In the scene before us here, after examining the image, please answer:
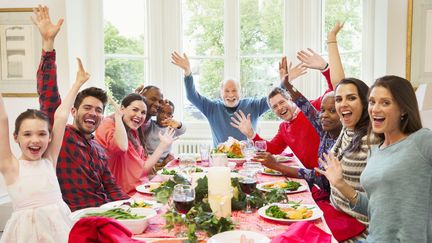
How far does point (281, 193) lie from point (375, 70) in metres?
2.15

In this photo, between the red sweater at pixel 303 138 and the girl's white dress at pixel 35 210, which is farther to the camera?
the red sweater at pixel 303 138

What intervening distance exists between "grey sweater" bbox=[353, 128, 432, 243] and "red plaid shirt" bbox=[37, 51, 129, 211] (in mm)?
1471

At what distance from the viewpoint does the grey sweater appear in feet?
5.32

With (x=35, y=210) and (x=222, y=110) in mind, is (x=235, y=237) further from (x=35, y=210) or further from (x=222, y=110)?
(x=222, y=110)

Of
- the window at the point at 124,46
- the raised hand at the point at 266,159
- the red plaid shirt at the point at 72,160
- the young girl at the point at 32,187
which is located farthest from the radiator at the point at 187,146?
the young girl at the point at 32,187

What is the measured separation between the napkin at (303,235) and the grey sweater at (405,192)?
418 mm

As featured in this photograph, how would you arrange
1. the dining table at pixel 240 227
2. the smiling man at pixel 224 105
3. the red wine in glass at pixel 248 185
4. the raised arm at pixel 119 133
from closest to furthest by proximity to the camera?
the dining table at pixel 240 227 → the red wine in glass at pixel 248 185 → the raised arm at pixel 119 133 → the smiling man at pixel 224 105

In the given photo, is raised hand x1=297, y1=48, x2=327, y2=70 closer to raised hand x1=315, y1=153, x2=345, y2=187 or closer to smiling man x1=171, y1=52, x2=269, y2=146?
smiling man x1=171, y1=52, x2=269, y2=146

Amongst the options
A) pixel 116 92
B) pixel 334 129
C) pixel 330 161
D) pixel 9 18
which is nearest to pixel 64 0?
pixel 9 18

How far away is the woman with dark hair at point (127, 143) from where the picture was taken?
271 cm

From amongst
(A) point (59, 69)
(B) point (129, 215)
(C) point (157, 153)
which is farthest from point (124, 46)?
(B) point (129, 215)

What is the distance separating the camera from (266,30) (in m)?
4.90

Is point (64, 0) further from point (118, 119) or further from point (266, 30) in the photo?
point (266, 30)

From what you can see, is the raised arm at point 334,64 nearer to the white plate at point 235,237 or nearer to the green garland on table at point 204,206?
the green garland on table at point 204,206
